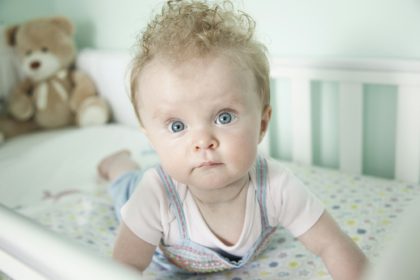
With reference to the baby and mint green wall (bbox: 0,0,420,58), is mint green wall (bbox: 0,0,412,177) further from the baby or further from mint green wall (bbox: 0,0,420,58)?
the baby

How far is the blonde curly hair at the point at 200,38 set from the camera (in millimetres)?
572

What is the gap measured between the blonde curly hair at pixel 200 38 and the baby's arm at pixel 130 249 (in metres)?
0.20

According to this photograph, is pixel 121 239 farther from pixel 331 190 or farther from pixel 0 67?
pixel 0 67

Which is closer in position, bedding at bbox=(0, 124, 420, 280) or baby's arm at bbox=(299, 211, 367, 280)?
baby's arm at bbox=(299, 211, 367, 280)

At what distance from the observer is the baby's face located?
56cm


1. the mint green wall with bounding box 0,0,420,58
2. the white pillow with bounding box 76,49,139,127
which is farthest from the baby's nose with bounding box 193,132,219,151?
the white pillow with bounding box 76,49,139,127

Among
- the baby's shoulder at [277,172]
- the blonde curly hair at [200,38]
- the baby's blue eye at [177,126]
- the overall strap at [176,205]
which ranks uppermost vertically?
the blonde curly hair at [200,38]

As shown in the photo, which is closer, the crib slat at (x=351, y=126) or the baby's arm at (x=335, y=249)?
the baby's arm at (x=335, y=249)

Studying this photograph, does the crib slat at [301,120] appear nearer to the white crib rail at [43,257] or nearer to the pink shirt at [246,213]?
the pink shirt at [246,213]

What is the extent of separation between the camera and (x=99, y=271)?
373mm

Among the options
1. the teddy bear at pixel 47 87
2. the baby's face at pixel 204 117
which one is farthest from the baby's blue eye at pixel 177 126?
the teddy bear at pixel 47 87

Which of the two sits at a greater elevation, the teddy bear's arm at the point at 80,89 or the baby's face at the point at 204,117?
the baby's face at the point at 204,117

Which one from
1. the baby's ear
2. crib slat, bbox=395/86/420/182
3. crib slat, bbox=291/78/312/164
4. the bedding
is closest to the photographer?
the baby's ear

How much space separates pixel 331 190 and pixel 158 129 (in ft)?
1.74
